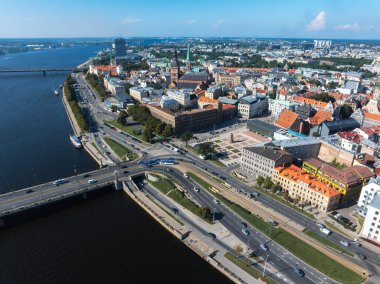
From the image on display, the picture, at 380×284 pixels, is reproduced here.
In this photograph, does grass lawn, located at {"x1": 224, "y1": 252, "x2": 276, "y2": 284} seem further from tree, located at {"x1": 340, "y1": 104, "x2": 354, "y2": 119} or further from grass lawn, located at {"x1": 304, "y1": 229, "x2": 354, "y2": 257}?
tree, located at {"x1": 340, "y1": 104, "x2": 354, "y2": 119}

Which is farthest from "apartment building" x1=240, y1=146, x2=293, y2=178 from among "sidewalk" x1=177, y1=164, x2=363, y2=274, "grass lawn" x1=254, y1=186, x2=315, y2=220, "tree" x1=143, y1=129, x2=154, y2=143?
"tree" x1=143, y1=129, x2=154, y2=143

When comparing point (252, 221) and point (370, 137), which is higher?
point (370, 137)

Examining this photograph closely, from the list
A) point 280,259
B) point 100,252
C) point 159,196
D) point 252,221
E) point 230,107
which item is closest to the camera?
point 280,259

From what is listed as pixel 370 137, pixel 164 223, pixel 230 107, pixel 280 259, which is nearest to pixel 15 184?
pixel 164 223

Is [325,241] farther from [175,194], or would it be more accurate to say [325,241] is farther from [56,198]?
[56,198]

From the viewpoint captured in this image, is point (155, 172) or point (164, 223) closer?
point (164, 223)

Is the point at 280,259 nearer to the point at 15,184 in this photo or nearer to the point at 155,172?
the point at 155,172
